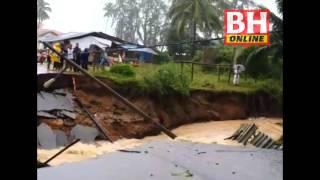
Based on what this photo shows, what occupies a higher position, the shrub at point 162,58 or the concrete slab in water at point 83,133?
the shrub at point 162,58

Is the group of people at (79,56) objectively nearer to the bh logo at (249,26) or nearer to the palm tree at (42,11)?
the palm tree at (42,11)

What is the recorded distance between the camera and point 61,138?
4.51 meters

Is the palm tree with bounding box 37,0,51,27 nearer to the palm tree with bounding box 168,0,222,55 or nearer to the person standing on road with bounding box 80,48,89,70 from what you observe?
the person standing on road with bounding box 80,48,89,70

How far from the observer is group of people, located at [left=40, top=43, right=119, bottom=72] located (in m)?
4.46

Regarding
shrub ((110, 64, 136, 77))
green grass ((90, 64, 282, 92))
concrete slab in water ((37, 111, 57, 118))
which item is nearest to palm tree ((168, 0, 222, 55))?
green grass ((90, 64, 282, 92))

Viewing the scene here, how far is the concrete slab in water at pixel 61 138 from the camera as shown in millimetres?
4492

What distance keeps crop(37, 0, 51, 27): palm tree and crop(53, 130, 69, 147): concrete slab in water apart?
1072mm

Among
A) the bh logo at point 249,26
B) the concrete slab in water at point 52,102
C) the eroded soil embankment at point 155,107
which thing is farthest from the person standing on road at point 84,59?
the bh logo at point 249,26

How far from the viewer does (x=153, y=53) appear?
4766mm

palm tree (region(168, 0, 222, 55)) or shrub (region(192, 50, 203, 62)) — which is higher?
palm tree (region(168, 0, 222, 55))

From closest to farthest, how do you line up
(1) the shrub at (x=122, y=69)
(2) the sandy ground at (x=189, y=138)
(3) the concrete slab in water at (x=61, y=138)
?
(2) the sandy ground at (x=189, y=138)
(3) the concrete slab in water at (x=61, y=138)
(1) the shrub at (x=122, y=69)

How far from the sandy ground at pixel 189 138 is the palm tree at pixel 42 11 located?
4.06 ft

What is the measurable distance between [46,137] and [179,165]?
4.31ft

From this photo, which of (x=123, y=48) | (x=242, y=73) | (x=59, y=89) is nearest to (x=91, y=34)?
(x=123, y=48)
